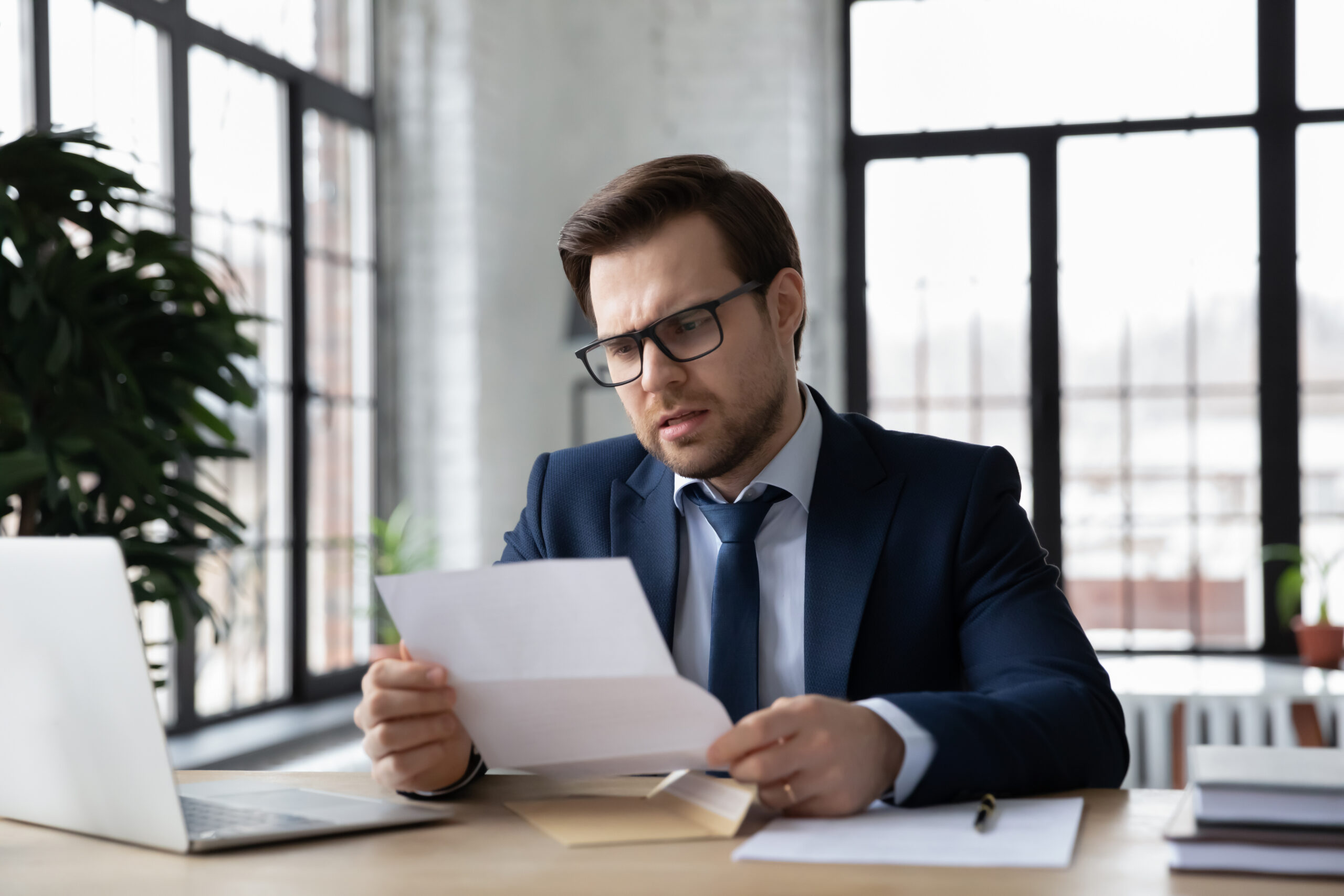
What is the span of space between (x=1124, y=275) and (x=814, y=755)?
4.22 metres

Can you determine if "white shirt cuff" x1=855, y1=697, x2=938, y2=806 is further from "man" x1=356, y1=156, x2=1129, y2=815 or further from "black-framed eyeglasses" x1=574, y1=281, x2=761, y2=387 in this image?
"black-framed eyeglasses" x1=574, y1=281, x2=761, y2=387

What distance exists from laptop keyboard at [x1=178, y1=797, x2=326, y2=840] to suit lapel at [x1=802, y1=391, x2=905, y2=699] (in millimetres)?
628

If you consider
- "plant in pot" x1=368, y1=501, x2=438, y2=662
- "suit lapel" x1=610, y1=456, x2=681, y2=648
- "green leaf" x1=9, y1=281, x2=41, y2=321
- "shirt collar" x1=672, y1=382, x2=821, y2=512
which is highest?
"green leaf" x1=9, y1=281, x2=41, y2=321

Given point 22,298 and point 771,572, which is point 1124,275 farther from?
point 22,298

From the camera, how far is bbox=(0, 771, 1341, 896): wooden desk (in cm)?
90

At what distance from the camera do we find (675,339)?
153 cm

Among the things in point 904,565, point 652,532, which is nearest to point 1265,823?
point 904,565

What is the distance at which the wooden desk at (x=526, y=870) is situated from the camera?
2.97ft

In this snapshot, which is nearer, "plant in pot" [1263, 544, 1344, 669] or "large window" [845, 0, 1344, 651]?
"plant in pot" [1263, 544, 1344, 669]

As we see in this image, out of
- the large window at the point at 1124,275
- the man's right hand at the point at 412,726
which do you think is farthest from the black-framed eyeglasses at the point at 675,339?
the large window at the point at 1124,275

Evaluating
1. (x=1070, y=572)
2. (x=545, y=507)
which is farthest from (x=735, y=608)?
(x=1070, y=572)

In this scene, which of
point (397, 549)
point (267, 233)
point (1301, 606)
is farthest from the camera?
point (1301, 606)

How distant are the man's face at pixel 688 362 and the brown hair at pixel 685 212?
0.02m

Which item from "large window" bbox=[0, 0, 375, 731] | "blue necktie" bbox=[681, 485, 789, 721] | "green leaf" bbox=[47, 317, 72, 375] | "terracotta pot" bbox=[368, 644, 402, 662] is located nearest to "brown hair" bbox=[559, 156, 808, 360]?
"blue necktie" bbox=[681, 485, 789, 721]
